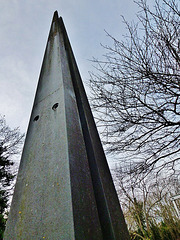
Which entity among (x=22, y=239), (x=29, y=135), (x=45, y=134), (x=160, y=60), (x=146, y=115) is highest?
(x=160, y=60)

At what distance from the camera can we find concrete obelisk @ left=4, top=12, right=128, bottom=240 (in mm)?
761

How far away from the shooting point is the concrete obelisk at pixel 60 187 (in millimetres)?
761

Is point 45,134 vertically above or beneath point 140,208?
above

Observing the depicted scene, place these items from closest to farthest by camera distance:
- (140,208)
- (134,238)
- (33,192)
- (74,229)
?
1. (74,229)
2. (33,192)
3. (134,238)
4. (140,208)

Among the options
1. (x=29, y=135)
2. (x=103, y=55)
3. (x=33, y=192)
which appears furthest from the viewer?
(x=103, y=55)

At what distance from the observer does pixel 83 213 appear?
79 centimetres

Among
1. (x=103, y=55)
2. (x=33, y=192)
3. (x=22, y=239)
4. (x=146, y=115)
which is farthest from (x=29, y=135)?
(x=146, y=115)

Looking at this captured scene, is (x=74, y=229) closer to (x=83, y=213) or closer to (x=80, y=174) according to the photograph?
(x=83, y=213)

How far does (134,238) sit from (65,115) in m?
11.4

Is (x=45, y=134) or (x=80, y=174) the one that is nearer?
(x=80, y=174)

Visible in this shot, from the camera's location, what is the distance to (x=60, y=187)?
2.81 feet

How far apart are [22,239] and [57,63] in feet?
6.29

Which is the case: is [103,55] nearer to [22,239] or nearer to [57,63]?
[57,63]

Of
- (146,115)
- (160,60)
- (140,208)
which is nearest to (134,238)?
(140,208)
